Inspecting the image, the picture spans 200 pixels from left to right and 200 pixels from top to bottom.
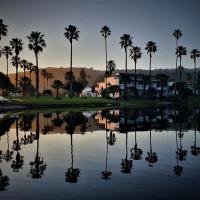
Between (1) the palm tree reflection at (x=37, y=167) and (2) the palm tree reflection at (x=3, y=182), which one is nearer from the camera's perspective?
(2) the palm tree reflection at (x=3, y=182)

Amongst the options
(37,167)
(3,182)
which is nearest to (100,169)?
(37,167)

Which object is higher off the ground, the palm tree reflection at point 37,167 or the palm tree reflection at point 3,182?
the palm tree reflection at point 37,167

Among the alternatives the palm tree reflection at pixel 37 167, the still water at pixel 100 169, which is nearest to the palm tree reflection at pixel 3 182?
the still water at pixel 100 169

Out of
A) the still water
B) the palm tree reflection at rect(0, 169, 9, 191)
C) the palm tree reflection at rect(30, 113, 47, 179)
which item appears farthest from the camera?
the palm tree reflection at rect(30, 113, 47, 179)

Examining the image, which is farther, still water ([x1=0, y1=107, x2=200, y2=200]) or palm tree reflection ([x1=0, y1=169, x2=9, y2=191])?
palm tree reflection ([x1=0, y1=169, x2=9, y2=191])

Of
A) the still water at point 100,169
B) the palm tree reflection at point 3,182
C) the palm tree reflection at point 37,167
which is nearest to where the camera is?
the still water at point 100,169

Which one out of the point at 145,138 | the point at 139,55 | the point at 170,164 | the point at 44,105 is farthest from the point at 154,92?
the point at 170,164

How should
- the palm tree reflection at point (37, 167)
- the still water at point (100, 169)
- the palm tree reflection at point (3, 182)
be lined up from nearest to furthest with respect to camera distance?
the still water at point (100, 169) < the palm tree reflection at point (3, 182) < the palm tree reflection at point (37, 167)

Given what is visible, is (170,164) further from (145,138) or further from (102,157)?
(145,138)

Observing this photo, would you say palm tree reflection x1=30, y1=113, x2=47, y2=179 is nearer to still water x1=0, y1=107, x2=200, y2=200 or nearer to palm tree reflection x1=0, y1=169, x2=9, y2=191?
still water x1=0, y1=107, x2=200, y2=200

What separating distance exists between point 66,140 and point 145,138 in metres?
6.49

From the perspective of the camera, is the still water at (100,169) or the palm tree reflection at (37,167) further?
the palm tree reflection at (37,167)

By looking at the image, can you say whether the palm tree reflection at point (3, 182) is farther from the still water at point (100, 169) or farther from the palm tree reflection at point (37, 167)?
the palm tree reflection at point (37, 167)

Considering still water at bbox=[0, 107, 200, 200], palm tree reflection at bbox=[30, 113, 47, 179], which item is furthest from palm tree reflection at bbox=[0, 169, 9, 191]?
palm tree reflection at bbox=[30, 113, 47, 179]
